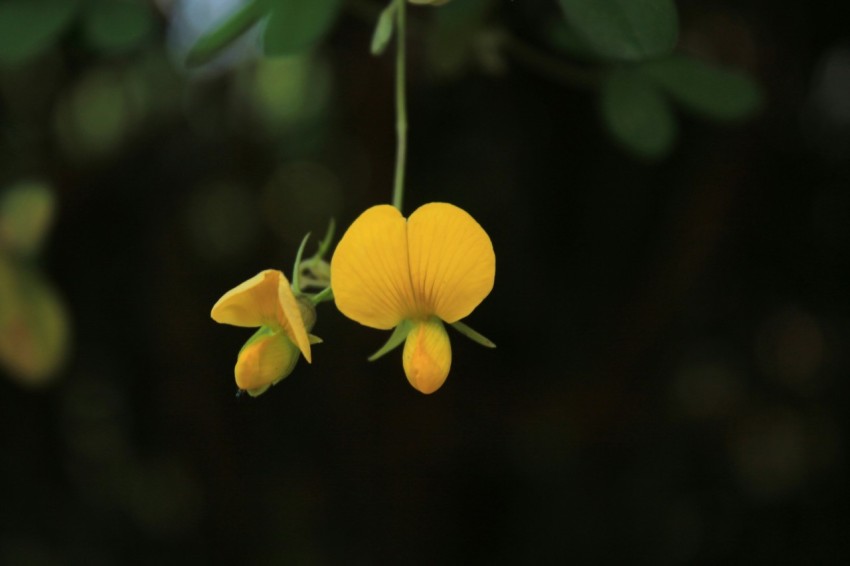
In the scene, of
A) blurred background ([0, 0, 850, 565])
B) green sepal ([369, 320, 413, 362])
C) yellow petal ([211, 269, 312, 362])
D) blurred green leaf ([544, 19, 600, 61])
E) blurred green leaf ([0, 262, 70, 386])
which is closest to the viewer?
yellow petal ([211, 269, 312, 362])

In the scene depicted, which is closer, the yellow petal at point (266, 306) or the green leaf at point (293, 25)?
the yellow petal at point (266, 306)

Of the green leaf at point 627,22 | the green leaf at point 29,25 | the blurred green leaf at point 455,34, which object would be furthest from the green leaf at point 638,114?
the green leaf at point 29,25

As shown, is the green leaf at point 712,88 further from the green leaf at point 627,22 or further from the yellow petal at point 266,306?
the yellow petal at point 266,306

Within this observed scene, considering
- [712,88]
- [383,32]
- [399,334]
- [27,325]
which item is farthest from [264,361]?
[27,325]

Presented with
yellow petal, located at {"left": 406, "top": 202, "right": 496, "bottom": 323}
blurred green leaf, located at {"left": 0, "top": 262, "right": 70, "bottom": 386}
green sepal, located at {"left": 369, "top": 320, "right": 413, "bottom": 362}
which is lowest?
blurred green leaf, located at {"left": 0, "top": 262, "right": 70, "bottom": 386}

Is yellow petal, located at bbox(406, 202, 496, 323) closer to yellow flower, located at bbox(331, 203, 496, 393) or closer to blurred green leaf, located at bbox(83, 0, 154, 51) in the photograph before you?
yellow flower, located at bbox(331, 203, 496, 393)

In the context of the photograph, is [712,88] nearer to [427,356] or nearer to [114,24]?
[427,356]

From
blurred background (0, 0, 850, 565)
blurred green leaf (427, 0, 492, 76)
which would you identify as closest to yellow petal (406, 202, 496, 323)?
blurred green leaf (427, 0, 492, 76)
